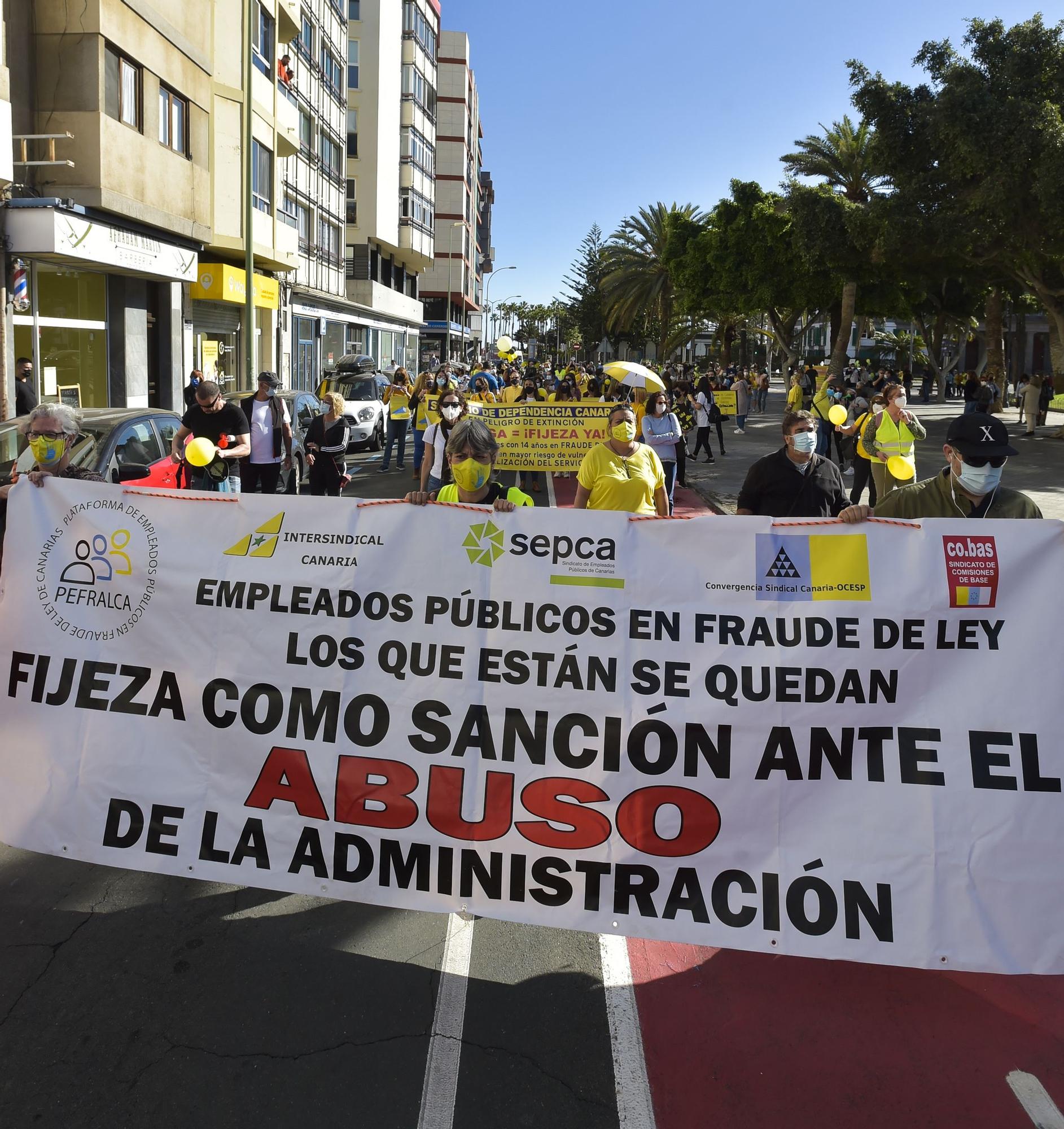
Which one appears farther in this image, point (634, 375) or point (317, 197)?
point (317, 197)

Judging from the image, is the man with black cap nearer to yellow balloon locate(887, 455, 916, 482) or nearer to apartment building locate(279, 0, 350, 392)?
yellow balloon locate(887, 455, 916, 482)

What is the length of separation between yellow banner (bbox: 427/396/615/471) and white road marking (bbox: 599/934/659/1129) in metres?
12.7

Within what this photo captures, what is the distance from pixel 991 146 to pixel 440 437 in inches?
913

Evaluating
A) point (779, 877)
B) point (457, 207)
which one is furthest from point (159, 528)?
point (457, 207)

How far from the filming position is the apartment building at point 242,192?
2739cm

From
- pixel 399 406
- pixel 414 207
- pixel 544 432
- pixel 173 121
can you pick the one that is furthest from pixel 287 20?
pixel 414 207

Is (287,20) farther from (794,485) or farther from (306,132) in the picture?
(794,485)

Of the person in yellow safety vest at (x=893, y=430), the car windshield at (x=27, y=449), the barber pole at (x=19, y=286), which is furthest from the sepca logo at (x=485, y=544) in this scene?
the barber pole at (x=19, y=286)

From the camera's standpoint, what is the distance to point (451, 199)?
88.9 m

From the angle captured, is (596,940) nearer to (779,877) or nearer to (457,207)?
(779,877)

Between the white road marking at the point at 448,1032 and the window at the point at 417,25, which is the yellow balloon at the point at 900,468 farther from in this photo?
the window at the point at 417,25

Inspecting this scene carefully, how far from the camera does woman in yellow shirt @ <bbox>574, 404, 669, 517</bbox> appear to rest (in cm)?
673

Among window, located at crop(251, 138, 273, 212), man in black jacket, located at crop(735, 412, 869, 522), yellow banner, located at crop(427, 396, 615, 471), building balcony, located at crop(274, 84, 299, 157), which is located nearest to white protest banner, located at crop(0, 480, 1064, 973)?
man in black jacket, located at crop(735, 412, 869, 522)

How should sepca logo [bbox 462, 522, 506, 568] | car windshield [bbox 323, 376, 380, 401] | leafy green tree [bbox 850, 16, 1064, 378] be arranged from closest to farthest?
sepca logo [bbox 462, 522, 506, 568] < car windshield [bbox 323, 376, 380, 401] < leafy green tree [bbox 850, 16, 1064, 378]
